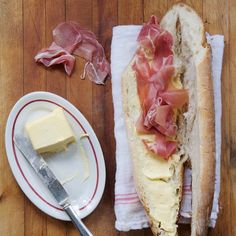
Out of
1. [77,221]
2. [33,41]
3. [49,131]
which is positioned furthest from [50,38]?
[77,221]

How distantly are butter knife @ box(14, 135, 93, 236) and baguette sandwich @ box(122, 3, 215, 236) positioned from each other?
0.20 m

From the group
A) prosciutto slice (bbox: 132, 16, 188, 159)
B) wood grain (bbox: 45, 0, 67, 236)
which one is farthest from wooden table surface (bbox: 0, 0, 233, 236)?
prosciutto slice (bbox: 132, 16, 188, 159)

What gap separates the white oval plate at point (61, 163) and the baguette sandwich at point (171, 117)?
12cm

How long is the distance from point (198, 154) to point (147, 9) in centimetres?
45

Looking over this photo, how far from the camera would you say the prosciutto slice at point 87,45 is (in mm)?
1443

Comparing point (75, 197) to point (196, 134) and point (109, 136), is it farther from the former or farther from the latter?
point (196, 134)

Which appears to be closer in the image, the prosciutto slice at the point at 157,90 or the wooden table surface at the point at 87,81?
the prosciutto slice at the point at 157,90

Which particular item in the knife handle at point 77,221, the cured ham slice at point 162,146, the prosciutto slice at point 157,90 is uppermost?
the prosciutto slice at point 157,90

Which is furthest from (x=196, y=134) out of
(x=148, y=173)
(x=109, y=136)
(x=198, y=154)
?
(x=109, y=136)

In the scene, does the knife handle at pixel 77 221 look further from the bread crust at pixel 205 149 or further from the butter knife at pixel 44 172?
the bread crust at pixel 205 149

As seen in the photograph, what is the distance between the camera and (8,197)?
4.68ft

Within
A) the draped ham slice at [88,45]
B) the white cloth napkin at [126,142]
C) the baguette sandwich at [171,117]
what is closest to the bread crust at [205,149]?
the baguette sandwich at [171,117]

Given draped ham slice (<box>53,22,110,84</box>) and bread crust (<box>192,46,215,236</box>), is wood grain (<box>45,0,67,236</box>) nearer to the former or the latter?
draped ham slice (<box>53,22,110,84</box>)

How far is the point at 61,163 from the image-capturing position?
4.68ft
